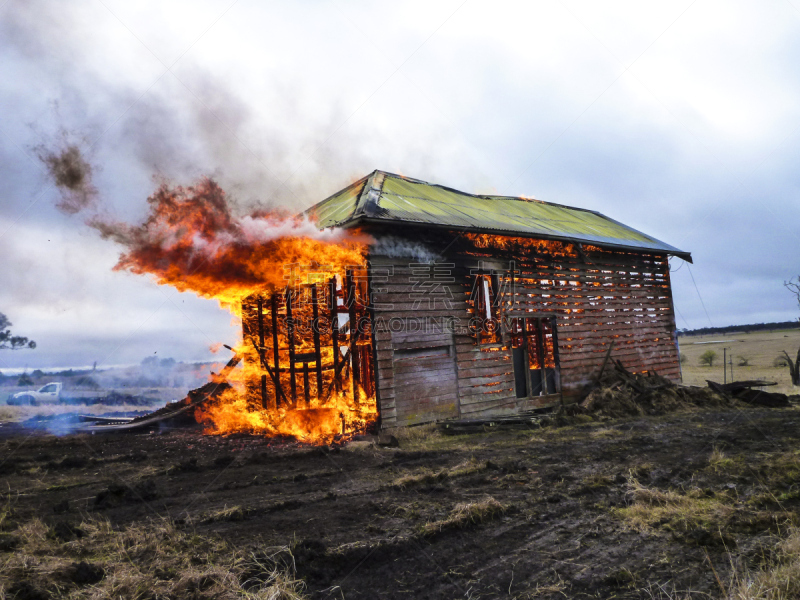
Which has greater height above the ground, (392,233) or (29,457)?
(392,233)

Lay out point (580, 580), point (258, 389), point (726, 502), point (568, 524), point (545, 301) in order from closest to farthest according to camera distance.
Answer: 1. point (580, 580)
2. point (568, 524)
3. point (726, 502)
4. point (258, 389)
5. point (545, 301)

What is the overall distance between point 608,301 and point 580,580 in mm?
14737

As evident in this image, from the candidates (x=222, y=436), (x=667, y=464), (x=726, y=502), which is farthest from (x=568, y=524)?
(x=222, y=436)

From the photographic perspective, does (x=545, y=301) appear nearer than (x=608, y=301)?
Yes

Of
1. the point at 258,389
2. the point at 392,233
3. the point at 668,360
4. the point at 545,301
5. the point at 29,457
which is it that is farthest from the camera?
the point at 668,360

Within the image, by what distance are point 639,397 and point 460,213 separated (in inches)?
323

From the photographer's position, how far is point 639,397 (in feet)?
47.5

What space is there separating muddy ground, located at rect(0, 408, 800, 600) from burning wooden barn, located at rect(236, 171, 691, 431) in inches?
74.6

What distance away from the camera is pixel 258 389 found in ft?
46.6

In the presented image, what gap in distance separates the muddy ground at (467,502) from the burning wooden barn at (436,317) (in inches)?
74.6

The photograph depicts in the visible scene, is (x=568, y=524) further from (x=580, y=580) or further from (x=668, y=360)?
(x=668, y=360)

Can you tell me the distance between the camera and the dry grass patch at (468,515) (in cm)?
493

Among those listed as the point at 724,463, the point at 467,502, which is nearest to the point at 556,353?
the point at 724,463

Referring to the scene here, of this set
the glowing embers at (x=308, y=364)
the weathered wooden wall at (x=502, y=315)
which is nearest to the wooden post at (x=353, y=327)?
the glowing embers at (x=308, y=364)
